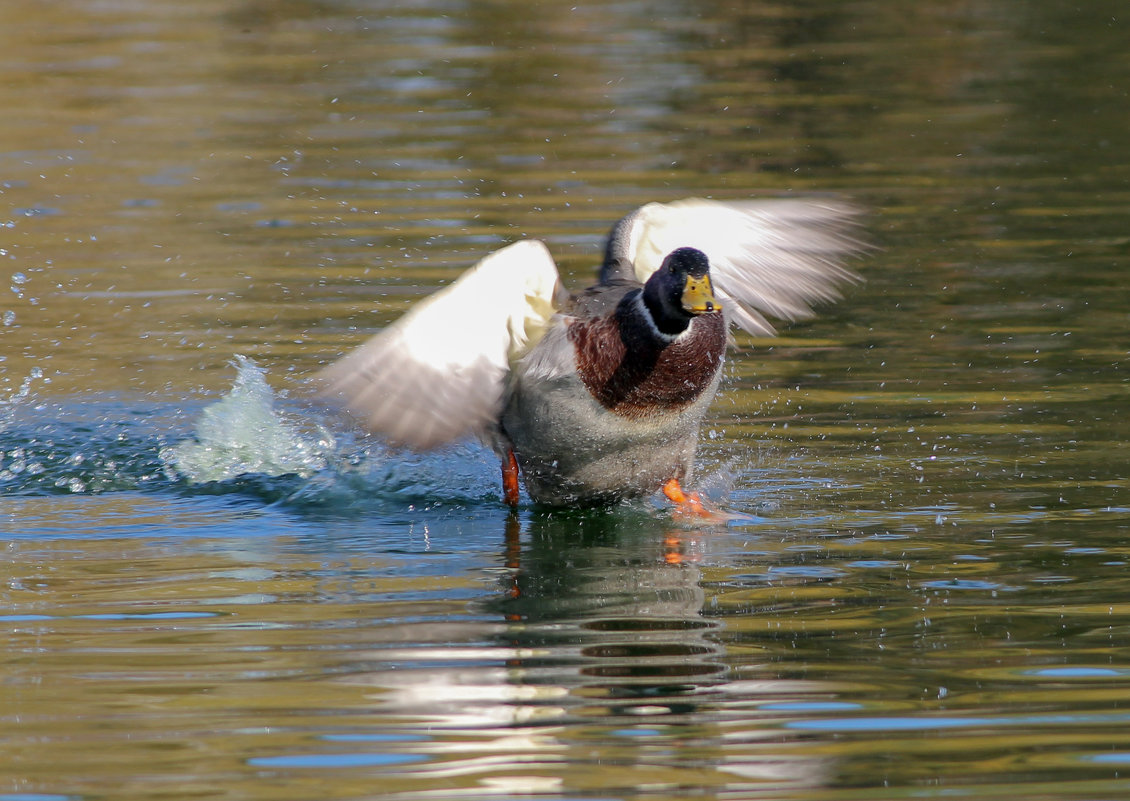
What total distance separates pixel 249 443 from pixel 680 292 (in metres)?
2.69

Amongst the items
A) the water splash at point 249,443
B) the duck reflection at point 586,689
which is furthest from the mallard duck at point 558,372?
the water splash at point 249,443

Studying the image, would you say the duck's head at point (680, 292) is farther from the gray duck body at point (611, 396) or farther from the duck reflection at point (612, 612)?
the duck reflection at point (612, 612)

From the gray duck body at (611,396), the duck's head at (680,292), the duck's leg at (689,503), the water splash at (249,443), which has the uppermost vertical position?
the duck's head at (680,292)

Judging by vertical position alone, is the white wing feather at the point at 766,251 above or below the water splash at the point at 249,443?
above

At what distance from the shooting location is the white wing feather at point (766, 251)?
8055 millimetres

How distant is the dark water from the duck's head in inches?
36.8

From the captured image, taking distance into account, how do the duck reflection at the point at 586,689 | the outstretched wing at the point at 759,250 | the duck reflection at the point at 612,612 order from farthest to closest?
the outstretched wing at the point at 759,250 → the duck reflection at the point at 612,612 → the duck reflection at the point at 586,689

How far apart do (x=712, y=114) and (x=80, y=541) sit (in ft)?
37.0

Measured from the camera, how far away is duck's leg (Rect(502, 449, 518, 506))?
770 cm

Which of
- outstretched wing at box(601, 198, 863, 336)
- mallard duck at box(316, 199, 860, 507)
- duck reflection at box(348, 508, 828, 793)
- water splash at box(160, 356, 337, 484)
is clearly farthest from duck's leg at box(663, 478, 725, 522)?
water splash at box(160, 356, 337, 484)

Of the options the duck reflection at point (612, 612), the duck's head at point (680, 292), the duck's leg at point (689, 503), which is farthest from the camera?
the duck's leg at point (689, 503)

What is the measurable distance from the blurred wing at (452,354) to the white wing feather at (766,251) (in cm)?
99

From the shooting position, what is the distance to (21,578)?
640 centimetres

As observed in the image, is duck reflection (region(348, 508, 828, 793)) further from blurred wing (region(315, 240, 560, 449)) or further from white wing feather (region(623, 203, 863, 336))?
white wing feather (region(623, 203, 863, 336))
